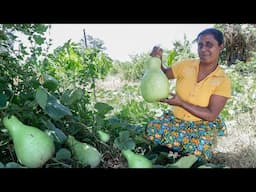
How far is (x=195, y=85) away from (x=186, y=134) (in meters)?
0.27

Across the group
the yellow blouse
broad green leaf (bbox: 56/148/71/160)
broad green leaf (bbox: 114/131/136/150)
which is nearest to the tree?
the yellow blouse

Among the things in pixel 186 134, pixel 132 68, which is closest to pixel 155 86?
pixel 186 134

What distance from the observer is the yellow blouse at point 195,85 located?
6.91ft

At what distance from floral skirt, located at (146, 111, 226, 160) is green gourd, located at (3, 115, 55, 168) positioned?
72 cm

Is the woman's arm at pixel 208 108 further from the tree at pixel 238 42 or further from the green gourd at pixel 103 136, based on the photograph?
the tree at pixel 238 42

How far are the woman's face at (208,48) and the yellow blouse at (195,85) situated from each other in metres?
0.08

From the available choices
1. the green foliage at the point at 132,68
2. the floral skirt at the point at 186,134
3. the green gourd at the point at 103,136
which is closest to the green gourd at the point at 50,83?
the green gourd at the point at 103,136

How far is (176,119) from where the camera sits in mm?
2275

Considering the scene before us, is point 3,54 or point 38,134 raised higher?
point 3,54

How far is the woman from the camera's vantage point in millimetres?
2066

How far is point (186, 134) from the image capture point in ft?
7.20
